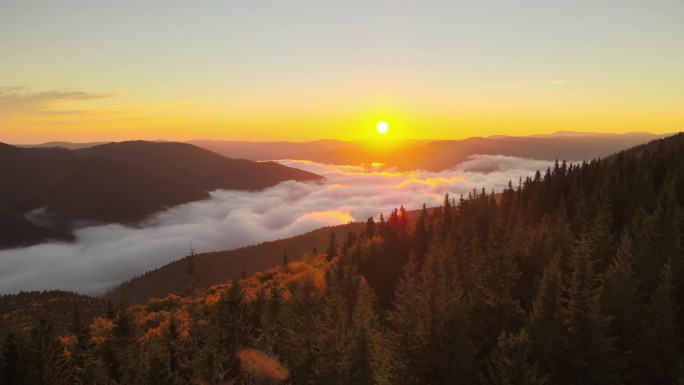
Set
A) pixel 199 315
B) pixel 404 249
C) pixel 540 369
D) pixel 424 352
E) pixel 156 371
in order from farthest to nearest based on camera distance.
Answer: pixel 404 249
pixel 199 315
pixel 156 371
pixel 424 352
pixel 540 369

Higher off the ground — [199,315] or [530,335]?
[530,335]

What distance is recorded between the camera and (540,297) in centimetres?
3569

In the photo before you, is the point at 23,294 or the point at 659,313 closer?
the point at 659,313

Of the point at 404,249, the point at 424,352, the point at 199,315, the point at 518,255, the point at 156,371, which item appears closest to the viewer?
the point at 424,352

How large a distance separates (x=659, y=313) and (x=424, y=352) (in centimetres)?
1904

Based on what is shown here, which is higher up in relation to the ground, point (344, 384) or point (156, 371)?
point (344, 384)

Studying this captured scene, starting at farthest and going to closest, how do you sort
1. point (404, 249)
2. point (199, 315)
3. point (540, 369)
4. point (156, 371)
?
1. point (404, 249)
2. point (199, 315)
3. point (156, 371)
4. point (540, 369)

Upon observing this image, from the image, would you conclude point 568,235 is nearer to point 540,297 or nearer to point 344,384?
Answer: point 540,297

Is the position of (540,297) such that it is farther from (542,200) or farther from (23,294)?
(23,294)

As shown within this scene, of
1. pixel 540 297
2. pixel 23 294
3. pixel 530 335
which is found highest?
pixel 540 297

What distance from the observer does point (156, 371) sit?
49.5 meters

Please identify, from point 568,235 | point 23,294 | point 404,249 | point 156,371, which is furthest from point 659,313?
point 23,294

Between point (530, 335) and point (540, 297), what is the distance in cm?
302

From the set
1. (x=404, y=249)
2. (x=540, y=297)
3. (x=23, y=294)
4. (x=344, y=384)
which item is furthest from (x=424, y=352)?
(x=23, y=294)
